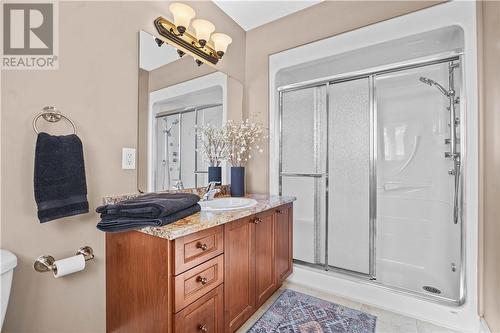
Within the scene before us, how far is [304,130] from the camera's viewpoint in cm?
279

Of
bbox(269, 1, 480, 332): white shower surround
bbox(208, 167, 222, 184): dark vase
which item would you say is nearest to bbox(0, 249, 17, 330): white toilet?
bbox(208, 167, 222, 184): dark vase

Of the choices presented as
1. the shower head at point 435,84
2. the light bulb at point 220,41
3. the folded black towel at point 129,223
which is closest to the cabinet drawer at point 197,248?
the folded black towel at point 129,223

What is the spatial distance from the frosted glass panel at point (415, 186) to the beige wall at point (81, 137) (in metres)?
2.44

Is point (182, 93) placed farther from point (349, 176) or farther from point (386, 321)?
point (386, 321)

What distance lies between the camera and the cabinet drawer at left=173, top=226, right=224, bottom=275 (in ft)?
3.30

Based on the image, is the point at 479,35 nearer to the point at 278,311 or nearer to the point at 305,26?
the point at 305,26

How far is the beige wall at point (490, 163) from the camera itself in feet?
4.17

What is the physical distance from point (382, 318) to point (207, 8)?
2777 mm

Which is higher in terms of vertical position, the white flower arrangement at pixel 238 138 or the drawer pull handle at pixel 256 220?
the white flower arrangement at pixel 238 138

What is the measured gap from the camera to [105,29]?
1.28 metres

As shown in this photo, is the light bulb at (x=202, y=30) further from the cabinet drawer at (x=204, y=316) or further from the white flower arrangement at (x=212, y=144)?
the cabinet drawer at (x=204, y=316)

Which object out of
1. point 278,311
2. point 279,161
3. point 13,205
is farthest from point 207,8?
point 278,311

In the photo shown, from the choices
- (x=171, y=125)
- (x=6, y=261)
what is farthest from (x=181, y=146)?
(x=6, y=261)

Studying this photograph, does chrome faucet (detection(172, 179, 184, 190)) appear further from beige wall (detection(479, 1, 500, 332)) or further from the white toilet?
beige wall (detection(479, 1, 500, 332))
